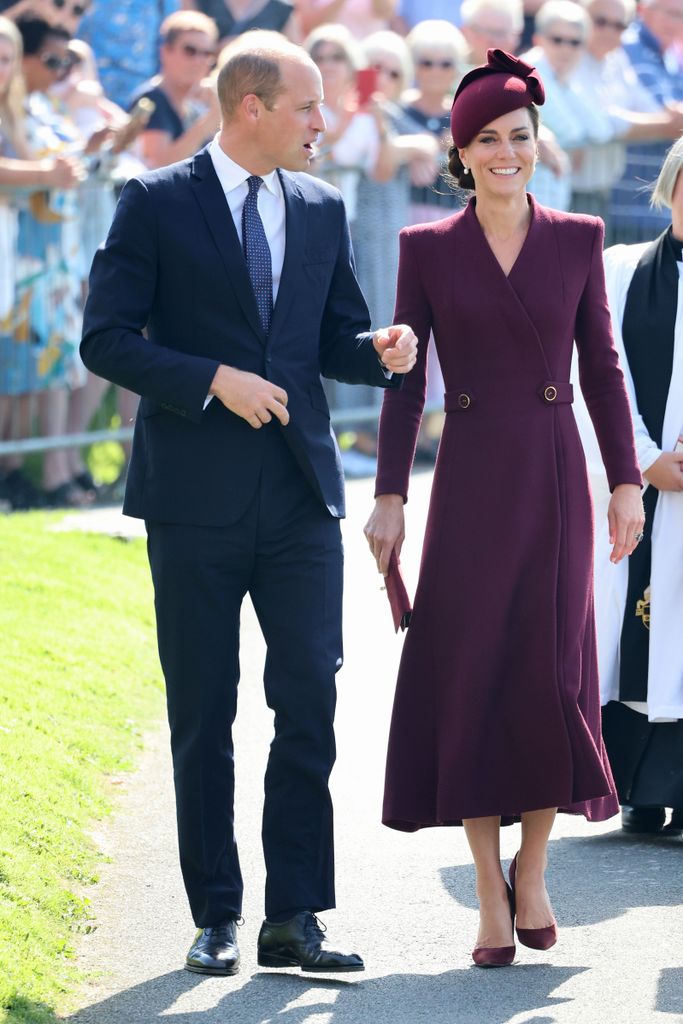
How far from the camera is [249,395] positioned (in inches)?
187

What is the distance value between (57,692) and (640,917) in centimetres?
274

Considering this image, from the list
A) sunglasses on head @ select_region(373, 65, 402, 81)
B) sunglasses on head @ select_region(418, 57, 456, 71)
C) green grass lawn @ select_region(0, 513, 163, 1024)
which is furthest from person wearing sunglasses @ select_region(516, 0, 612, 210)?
green grass lawn @ select_region(0, 513, 163, 1024)

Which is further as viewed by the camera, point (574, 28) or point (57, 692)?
point (574, 28)

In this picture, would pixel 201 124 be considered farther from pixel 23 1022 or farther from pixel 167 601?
pixel 23 1022

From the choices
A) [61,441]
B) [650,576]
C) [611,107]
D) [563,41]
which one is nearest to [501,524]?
[650,576]

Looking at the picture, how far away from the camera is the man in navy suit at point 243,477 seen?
4.94 metres

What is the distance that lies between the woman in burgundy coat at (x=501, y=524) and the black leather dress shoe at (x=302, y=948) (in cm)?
35

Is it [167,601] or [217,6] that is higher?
[217,6]

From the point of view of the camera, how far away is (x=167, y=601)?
5035mm

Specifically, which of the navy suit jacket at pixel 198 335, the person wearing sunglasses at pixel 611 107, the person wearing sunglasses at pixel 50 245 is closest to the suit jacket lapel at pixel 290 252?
the navy suit jacket at pixel 198 335

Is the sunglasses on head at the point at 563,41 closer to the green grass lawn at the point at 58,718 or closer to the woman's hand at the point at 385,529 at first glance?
the green grass lawn at the point at 58,718

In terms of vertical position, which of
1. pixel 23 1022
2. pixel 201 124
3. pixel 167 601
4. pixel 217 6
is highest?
pixel 217 6

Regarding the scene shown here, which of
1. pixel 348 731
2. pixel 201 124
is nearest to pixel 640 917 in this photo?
pixel 348 731

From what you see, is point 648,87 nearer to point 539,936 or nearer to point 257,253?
point 257,253
